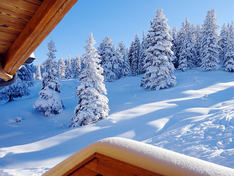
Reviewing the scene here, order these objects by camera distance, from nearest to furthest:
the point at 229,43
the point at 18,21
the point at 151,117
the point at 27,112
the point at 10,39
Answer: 1. the point at 18,21
2. the point at 10,39
3. the point at 151,117
4. the point at 27,112
5. the point at 229,43

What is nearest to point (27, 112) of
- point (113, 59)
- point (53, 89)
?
point (53, 89)

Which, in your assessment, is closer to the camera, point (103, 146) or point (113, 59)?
point (103, 146)

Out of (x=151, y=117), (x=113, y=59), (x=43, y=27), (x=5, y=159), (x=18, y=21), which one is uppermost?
(x=113, y=59)

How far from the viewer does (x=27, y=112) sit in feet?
61.6

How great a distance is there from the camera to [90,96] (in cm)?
1441

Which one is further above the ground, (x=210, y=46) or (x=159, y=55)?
(x=210, y=46)

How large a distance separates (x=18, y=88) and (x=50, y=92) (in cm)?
981

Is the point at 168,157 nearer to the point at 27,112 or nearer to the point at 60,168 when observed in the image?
the point at 60,168

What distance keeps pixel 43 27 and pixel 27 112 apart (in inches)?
793

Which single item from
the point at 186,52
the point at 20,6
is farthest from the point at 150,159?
the point at 186,52

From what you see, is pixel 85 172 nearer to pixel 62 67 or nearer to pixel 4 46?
pixel 4 46

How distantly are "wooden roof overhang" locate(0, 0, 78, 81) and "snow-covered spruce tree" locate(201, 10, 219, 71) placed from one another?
33.6m

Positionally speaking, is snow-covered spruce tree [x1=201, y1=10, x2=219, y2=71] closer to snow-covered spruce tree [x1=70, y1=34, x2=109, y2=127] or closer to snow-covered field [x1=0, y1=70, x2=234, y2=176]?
Answer: snow-covered field [x1=0, y1=70, x2=234, y2=176]

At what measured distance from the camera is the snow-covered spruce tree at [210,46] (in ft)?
97.9
